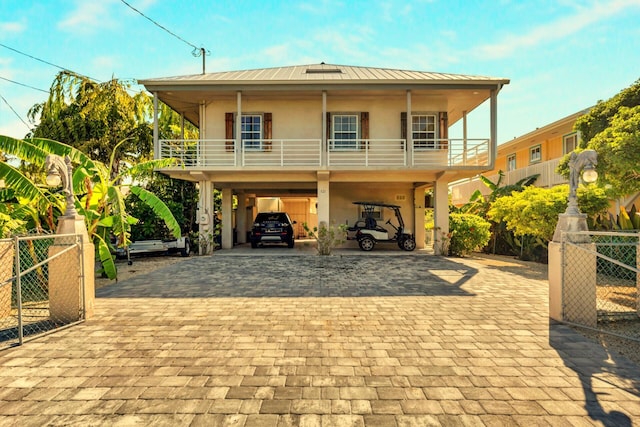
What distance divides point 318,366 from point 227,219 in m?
12.8

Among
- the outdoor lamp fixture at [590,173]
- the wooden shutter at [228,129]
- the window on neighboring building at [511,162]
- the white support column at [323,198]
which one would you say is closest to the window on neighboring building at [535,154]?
the window on neighboring building at [511,162]

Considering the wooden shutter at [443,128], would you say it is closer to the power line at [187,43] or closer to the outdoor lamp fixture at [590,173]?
the outdoor lamp fixture at [590,173]

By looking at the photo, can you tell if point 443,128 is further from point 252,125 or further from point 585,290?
point 585,290

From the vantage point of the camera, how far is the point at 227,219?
15352 mm

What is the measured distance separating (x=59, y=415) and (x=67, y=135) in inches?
696

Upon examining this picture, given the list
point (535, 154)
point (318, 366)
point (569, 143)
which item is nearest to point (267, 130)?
point (318, 366)

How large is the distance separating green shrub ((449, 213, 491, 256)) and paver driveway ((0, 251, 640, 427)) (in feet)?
21.3

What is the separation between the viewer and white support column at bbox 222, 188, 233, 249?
15.0 m

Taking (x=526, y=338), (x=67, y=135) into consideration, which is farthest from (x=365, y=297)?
(x=67, y=135)

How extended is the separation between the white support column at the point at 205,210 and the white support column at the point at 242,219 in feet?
15.8

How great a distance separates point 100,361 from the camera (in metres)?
3.56

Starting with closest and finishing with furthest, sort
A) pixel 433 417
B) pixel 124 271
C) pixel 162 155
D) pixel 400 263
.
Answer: pixel 433 417 → pixel 124 271 → pixel 400 263 → pixel 162 155

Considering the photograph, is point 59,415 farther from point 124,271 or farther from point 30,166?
point 30,166

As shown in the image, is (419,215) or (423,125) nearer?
(423,125)
